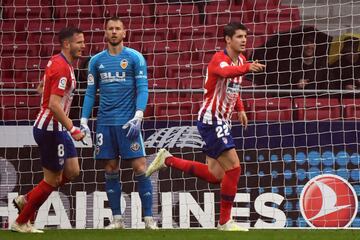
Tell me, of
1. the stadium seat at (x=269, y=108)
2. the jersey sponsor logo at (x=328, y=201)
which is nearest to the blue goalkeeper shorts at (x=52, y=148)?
the jersey sponsor logo at (x=328, y=201)

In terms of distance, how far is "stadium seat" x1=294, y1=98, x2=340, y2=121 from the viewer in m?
12.0

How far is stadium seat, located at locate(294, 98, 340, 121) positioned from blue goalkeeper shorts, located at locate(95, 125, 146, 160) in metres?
2.85

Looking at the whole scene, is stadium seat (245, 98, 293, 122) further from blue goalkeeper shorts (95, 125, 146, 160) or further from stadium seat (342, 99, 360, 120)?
blue goalkeeper shorts (95, 125, 146, 160)

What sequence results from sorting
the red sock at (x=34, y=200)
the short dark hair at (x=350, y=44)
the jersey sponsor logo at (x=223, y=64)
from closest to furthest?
1. the jersey sponsor logo at (x=223, y=64)
2. the red sock at (x=34, y=200)
3. the short dark hair at (x=350, y=44)

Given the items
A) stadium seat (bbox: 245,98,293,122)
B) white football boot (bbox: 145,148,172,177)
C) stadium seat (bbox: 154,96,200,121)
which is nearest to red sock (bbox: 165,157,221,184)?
white football boot (bbox: 145,148,172,177)

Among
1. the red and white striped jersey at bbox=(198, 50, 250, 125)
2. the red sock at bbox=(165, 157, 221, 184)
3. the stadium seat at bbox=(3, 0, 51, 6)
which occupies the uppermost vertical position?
the stadium seat at bbox=(3, 0, 51, 6)

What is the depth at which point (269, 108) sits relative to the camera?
12.1 metres

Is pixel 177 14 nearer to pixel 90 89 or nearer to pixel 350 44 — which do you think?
pixel 350 44

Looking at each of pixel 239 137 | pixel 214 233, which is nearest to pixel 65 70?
pixel 214 233

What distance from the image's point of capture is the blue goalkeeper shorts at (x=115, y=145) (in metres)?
9.70

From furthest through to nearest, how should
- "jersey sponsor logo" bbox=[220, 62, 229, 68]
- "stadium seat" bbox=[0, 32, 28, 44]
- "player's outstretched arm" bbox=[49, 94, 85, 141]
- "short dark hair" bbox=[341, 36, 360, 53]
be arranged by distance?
1. "stadium seat" bbox=[0, 32, 28, 44]
2. "short dark hair" bbox=[341, 36, 360, 53]
3. "jersey sponsor logo" bbox=[220, 62, 229, 68]
4. "player's outstretched arm" bbox=[49, 94, 85, 141]

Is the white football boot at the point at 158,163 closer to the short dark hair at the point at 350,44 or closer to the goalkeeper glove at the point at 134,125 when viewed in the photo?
the goalkeeper glove at the point at 134,125

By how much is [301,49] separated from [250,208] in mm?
2422

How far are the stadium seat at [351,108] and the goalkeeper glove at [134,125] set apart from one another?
10.5ft
